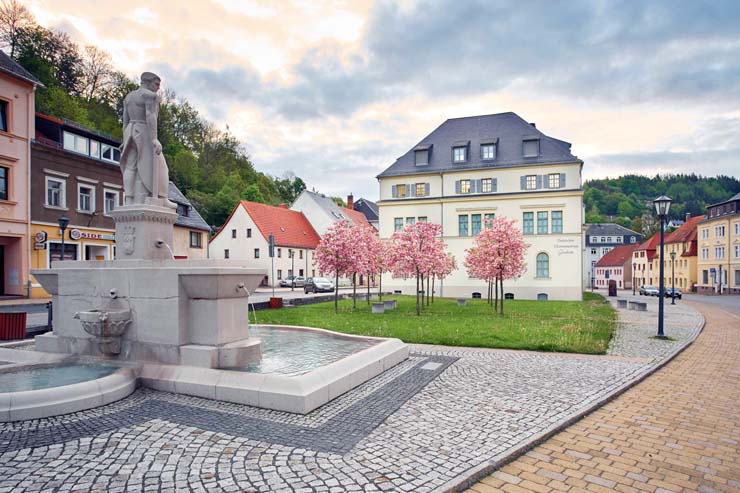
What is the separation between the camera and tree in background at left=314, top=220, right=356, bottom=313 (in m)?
22.6

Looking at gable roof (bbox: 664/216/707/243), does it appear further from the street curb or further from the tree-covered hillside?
the street curb

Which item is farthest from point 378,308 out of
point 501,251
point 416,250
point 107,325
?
point 107,325

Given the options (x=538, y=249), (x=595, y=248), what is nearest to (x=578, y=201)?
(x=538, y=249)

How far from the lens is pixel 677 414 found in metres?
6.67

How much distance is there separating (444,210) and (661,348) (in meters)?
28.2

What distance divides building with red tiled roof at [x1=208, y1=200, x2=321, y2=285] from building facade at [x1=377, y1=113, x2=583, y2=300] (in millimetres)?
13965

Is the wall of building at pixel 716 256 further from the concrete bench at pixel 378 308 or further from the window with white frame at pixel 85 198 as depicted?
the window with white frame at pixel 85 198

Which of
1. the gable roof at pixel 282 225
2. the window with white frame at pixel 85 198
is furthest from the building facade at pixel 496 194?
the window with white frame at pixel 85 198

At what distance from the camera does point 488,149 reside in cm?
3956

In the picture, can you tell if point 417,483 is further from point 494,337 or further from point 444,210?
point 444,210

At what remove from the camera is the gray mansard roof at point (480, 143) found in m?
37.8

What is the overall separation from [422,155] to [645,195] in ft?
417

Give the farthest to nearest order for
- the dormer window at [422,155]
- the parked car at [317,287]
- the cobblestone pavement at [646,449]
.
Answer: the dormer window at [422,155], the parked car at [317,287], the cobblestone pavement at [646,449]

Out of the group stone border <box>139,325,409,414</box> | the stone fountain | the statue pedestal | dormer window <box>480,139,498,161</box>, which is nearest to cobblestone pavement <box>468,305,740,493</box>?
stone border <box>139,325,409,414</box>
